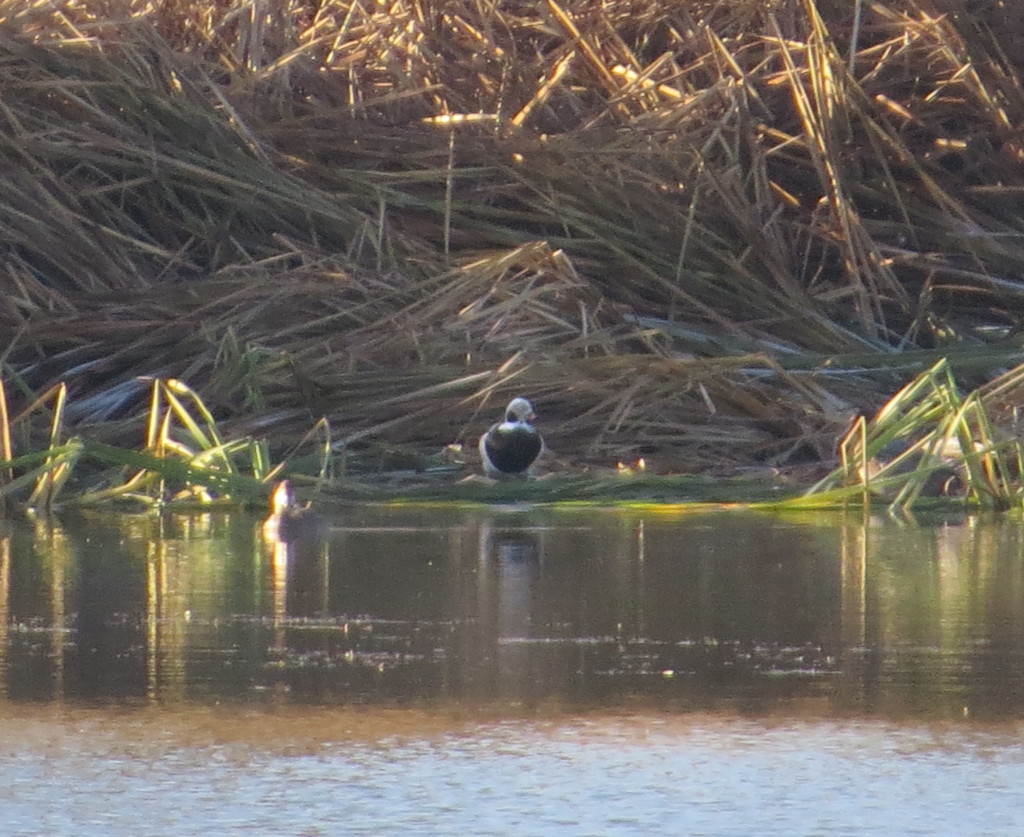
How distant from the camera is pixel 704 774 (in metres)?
3.20

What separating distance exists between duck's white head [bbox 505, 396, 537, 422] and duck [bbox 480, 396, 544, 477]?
109mm

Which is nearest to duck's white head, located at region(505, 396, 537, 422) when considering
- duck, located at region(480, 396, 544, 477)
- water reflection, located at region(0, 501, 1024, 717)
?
duck, located at region(480, 396, 544, 477)

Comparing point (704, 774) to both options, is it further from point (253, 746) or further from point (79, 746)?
point (79, 746)

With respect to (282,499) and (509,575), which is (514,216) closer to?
(282,499)

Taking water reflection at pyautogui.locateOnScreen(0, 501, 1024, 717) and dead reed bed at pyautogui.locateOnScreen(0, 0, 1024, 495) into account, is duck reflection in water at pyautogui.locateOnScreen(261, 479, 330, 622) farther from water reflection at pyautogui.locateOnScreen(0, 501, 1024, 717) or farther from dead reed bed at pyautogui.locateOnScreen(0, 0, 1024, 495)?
dead reed bed at pyautogui.locateOnScreen(0, 0, 1024, 495)

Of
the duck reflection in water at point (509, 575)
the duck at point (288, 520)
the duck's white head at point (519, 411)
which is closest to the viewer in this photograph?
the duck reflection in water at point (509, 575)

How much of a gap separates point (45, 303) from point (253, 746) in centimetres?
626

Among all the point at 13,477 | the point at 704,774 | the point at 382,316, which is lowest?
the point at 704,774

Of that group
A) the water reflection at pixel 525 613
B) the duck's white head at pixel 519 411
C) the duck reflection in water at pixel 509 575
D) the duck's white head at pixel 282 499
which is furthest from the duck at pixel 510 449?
the duck's white head at pixel 282 499

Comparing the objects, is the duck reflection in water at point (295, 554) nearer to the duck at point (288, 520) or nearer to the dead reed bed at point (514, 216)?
the duck at point (288, 520)

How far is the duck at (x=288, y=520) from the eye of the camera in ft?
21.4

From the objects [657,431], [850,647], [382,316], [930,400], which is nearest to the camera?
[850,647]

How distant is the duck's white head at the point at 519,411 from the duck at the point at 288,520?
3.96 ft

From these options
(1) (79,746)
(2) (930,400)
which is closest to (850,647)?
(1) (79,746)
